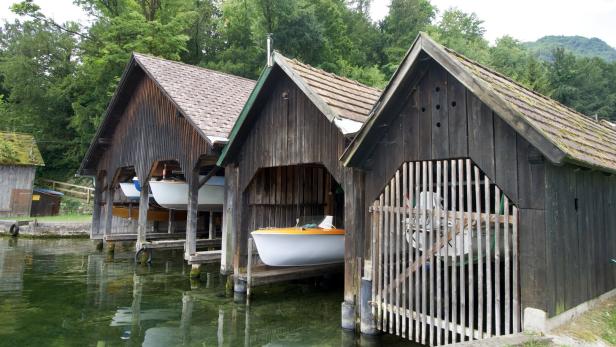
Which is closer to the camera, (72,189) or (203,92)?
(203,92)

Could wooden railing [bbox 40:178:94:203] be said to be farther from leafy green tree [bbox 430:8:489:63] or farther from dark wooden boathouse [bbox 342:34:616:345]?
leafy green tree [bbox 430:8:489:63]

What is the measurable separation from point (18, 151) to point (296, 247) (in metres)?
26.8

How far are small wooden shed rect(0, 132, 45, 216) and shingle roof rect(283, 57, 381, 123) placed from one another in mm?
26186

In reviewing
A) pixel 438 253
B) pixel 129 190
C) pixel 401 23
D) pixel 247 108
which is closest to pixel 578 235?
pixel 438 253

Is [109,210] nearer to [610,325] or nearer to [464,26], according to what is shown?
[610,325]

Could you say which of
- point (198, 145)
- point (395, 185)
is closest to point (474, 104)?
point (395, 185)

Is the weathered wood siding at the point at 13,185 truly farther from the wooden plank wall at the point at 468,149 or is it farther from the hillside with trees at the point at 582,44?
the hillside with trees at the point at 582,44

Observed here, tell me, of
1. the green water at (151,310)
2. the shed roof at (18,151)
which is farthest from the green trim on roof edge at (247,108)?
the shed roof at (18,151)

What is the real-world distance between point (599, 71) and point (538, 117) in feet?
135

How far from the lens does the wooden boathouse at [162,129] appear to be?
39.1 ft

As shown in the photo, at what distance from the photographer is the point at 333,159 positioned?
26.3 ft

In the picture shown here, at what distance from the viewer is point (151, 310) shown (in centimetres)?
919

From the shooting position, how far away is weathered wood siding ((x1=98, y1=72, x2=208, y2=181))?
12.3 metres

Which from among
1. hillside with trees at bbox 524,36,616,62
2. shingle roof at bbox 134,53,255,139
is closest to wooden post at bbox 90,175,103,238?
shingle roof at bbox 134,53,255,139
